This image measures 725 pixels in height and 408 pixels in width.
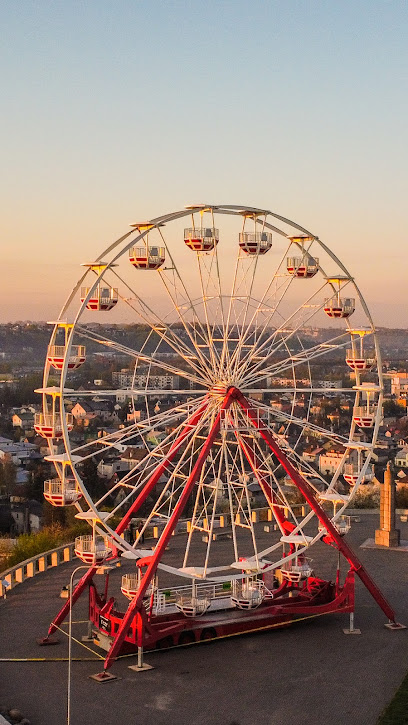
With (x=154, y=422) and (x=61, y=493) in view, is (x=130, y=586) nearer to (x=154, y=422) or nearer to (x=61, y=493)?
(x=61, y=493)

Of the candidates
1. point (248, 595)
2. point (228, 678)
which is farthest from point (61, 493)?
point (228, 678)

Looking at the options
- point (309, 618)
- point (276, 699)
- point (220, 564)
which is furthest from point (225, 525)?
point (276, 699)

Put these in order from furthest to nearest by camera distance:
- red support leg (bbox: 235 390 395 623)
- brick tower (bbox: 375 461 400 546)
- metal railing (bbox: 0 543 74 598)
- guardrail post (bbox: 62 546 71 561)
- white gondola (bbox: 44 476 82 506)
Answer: brick tower (bbox: 375 461 400 546) < guardrail post (bbox: 62 546 71 561) < metal railing (bbox: 0 543 74 598) < red support leg (bbox: 235 390 395 623) < white gondola (bbox: 44 476 82 506)

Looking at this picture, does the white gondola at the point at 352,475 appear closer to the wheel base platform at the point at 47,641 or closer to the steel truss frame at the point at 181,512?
the steel truss frame at the point at 181,512

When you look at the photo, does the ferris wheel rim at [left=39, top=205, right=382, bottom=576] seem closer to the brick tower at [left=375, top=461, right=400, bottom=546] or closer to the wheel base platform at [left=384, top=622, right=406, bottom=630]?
the wheel base platform at [left=384, top=622, right=406, bottom=630]

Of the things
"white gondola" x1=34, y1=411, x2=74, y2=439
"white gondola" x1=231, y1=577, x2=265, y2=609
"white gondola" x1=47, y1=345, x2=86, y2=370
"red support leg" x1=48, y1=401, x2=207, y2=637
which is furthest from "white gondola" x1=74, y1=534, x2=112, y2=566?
"white gondola" x1=47, y1=345, x2=86, y2=370

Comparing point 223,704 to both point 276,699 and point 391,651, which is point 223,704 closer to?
point 276,699
